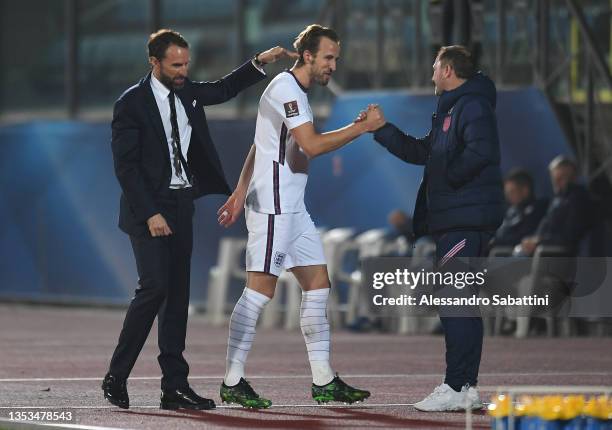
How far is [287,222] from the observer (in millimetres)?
9273

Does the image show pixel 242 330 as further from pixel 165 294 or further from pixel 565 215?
pixel 565 215

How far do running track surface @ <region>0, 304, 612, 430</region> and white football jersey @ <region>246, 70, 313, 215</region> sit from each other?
3.73 ft

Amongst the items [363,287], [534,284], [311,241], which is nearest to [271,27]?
[363,287]

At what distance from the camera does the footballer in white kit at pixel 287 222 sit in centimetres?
923

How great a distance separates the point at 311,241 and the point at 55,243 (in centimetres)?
1529

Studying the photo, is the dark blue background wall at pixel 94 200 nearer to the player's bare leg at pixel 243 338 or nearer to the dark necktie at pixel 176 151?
the dark necktie at pixel 176 151

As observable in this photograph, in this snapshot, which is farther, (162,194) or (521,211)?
(521,211)

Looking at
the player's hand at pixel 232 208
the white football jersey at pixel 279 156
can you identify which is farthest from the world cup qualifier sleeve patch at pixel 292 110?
the player's hand at pixel 232 208

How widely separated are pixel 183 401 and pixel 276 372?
325 cm

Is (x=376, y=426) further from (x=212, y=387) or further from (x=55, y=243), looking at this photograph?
(x=55, y=243)

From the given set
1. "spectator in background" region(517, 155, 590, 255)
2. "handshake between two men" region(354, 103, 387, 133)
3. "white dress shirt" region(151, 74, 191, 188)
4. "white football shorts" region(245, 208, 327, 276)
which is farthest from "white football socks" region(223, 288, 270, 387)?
"spectator in background" region(517, 155, 590, 255)

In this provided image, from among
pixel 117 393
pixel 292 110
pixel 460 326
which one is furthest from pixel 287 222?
pixel 117 393

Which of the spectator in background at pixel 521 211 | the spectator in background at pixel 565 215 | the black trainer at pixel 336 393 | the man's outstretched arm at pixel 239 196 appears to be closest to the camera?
the black trainer at pixel 336 393

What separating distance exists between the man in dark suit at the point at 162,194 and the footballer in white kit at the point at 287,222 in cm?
22
